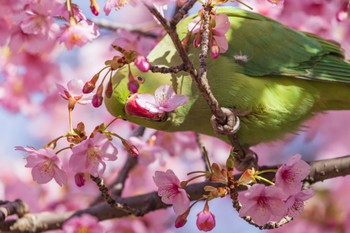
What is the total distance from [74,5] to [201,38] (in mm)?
471

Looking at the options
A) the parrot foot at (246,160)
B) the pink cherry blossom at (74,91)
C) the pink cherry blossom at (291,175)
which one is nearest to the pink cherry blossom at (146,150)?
the parrot foot at (246,160)

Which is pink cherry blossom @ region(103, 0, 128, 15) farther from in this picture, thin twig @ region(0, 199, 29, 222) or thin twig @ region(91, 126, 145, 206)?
thin twig @ region(91, 126, 145, 206)

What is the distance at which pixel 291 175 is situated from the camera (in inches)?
77.2

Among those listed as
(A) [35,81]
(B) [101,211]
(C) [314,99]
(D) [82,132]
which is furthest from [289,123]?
(A) [35,81]

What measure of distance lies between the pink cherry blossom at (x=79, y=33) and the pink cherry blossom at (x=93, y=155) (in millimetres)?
401

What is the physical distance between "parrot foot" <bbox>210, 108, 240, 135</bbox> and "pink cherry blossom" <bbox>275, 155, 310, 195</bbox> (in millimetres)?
436

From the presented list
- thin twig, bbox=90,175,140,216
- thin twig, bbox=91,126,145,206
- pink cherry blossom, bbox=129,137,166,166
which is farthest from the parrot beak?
thin twig, bbox=91,126,145,206

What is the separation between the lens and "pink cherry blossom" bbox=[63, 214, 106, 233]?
2627mm

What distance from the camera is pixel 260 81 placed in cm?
275

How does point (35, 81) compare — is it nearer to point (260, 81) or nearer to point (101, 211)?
point (101, 211)

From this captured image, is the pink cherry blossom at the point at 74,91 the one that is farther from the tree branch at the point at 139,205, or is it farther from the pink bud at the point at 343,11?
the pink bud at the point at 343,11

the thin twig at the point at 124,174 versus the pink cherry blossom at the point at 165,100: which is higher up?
the pink cherry blossom at the point at 165,100

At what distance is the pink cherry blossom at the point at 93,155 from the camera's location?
1.97 metres

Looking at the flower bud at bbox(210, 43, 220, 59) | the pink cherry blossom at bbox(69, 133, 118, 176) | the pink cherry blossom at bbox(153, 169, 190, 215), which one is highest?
the flower bud at bbox(210, 43, 220, 59)
